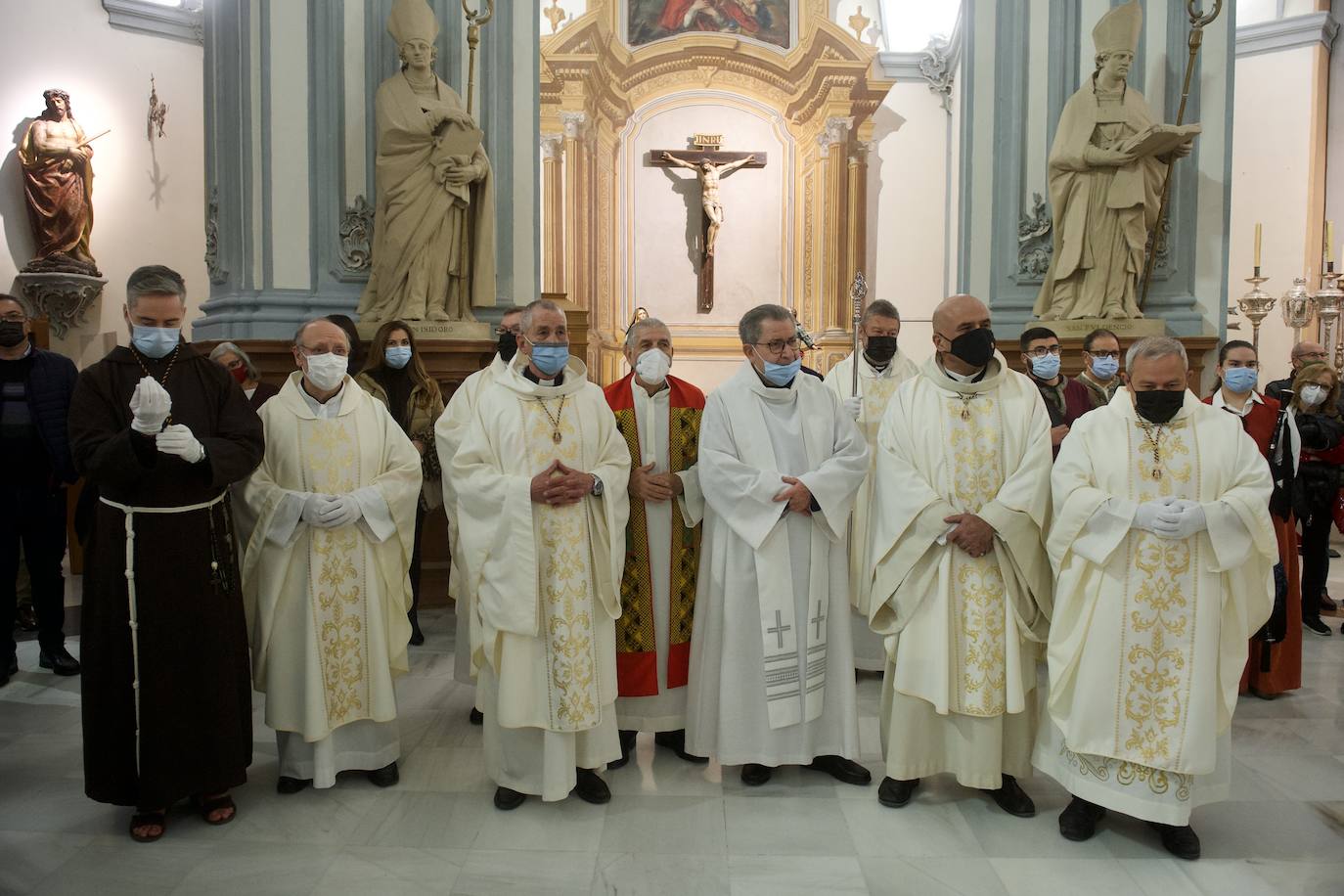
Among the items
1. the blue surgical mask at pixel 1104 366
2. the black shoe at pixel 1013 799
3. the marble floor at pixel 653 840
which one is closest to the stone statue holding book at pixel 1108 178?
the blue surgical mask at pixel 1104 366

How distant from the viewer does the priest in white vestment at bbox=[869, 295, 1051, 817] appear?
3785 mm

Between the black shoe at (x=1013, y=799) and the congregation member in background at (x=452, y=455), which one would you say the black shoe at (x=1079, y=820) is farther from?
the congregation member in background at (x=452, y=455)

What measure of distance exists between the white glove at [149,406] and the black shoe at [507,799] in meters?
1.78

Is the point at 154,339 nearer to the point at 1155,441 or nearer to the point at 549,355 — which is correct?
the point at 549,355

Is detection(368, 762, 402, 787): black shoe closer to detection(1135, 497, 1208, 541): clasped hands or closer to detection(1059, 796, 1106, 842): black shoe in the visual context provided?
detection(1059, 796, 1106, 842): black shoe

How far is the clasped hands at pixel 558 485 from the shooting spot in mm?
3801

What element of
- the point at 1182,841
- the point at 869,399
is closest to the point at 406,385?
the point at 869,399

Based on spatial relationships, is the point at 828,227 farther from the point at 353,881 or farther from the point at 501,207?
the point at 353,881

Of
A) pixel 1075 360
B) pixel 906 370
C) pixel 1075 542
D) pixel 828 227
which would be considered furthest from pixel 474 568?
pixel 828 227

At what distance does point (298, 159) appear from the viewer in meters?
7.21

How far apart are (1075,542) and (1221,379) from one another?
2499 millimetres

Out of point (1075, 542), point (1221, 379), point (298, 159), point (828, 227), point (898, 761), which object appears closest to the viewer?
point (1075, 542)

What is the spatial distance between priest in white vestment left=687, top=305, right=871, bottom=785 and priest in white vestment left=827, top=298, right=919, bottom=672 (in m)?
1.13

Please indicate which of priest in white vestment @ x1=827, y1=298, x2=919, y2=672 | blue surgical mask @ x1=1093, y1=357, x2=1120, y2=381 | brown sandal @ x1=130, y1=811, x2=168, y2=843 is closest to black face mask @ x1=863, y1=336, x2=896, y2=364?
priest in white vestment @ x1=827, y1=298, x2=919, y2=672
